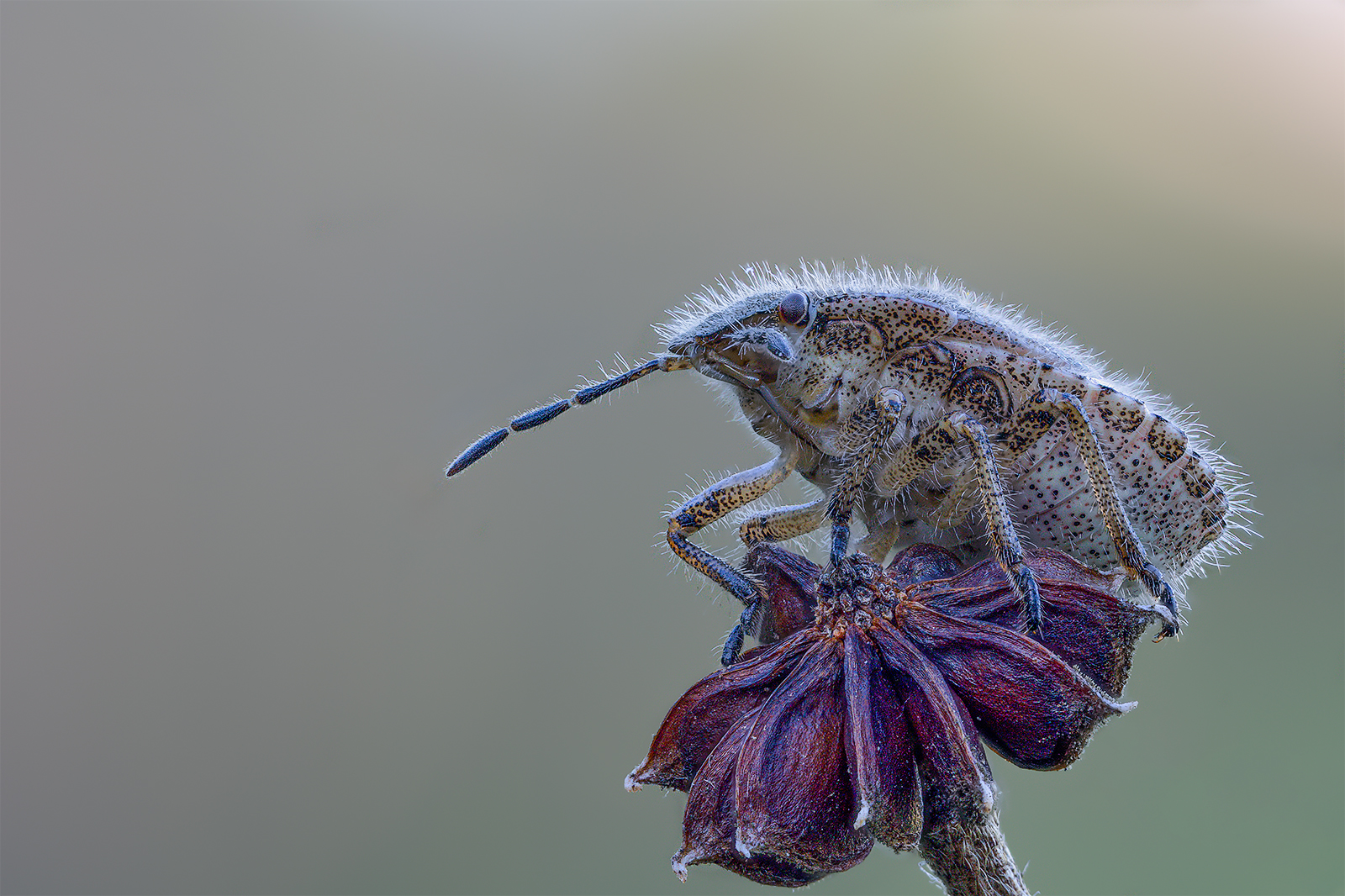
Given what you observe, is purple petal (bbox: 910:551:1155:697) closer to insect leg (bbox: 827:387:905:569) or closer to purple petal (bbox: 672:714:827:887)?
insect leg (bbox: 827:387:905:569)

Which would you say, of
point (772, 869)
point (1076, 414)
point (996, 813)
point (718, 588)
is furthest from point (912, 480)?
point (772, 869)

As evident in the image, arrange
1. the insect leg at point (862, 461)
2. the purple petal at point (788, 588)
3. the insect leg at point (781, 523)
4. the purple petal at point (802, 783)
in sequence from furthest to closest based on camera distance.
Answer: the insect leg at point (781, 523), the insect leg at point (862, 461), the purple petal at point (788, 588), the purple petal at point (802, 783)

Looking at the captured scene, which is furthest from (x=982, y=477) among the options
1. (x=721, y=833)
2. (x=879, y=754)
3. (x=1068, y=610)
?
(x=721, y=833)

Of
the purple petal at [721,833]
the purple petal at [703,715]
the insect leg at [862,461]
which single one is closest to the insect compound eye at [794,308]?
the insect leg at [862,461]

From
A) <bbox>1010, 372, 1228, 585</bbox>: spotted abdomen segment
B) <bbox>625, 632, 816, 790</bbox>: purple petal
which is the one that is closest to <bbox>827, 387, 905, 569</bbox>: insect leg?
<bbox>625, 632, 816, 790</bbox>: purple petal

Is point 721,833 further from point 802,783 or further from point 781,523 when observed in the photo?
point 781,523

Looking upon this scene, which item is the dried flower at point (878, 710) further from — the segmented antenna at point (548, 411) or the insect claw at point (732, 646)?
the segmented antenna at point (548, 411)

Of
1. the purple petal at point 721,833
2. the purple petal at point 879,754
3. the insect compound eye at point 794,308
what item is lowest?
the purple petal at point 721,833
